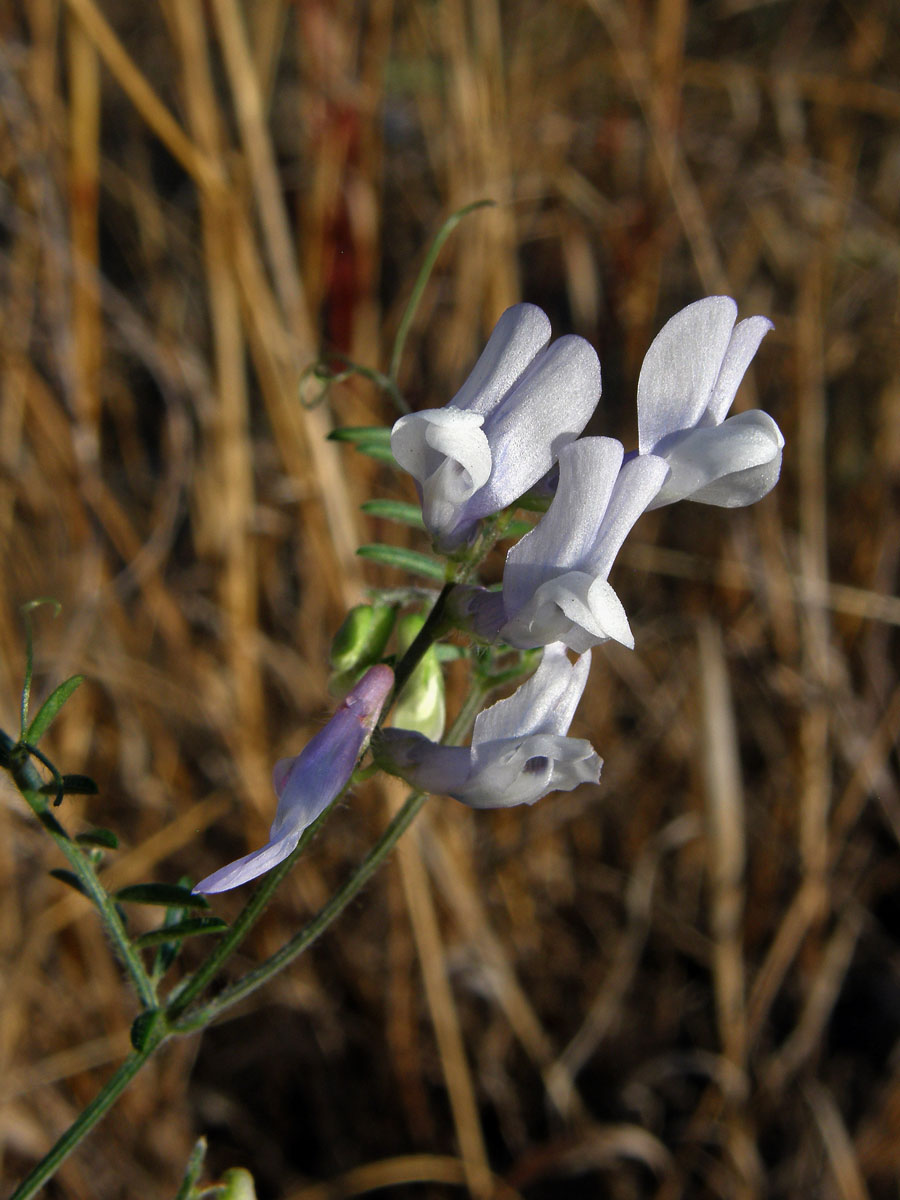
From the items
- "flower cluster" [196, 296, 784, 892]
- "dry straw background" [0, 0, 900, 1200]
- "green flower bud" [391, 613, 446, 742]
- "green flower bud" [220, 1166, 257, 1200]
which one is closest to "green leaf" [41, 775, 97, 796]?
"flower cluster" [196, 296, 784, 892]

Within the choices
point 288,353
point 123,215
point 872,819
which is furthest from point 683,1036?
point 123,215

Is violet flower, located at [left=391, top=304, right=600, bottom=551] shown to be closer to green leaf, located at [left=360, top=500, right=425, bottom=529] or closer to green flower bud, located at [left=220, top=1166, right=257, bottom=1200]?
green leaf, located at [left=360, top=500, right=425, bottom=529]

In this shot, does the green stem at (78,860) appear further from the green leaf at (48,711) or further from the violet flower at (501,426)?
the violet flower at (501,426)

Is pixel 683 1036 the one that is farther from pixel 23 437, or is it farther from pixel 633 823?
pixel 23 437

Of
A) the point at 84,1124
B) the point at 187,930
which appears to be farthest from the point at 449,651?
the point at 84,1124

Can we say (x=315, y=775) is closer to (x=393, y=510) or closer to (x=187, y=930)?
(x=187, y=930)

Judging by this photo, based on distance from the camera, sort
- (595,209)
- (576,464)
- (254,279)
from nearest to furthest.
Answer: (576,464)
(254,279)
(595,209)
